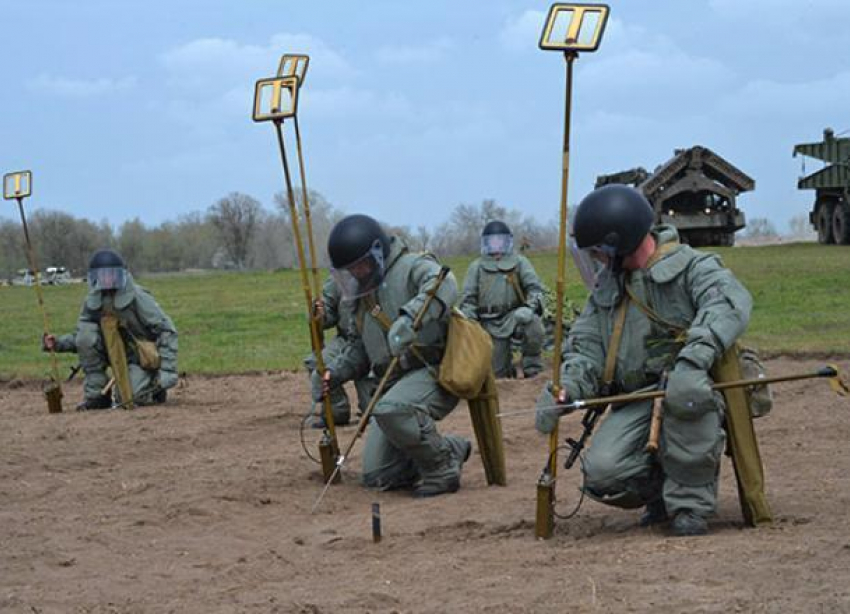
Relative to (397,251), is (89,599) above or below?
below

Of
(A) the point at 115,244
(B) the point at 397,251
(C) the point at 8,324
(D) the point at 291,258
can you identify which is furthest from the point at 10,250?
(B) the point at 397,251

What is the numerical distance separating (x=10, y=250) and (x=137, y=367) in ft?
146

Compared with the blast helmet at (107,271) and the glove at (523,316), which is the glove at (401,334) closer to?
the blast helmet at (107,271)

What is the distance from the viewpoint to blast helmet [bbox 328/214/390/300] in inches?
332

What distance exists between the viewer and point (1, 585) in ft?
20.8

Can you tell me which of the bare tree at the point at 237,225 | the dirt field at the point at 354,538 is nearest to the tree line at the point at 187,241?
the bare tree at the point at 237,225

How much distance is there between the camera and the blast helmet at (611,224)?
6.64 meters

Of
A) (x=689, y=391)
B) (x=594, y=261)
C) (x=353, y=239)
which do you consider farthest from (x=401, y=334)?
(x=689, y=391)

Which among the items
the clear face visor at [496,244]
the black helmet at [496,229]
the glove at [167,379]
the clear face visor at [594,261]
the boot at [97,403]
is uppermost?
the black helmet at [496,229]

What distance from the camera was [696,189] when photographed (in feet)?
109

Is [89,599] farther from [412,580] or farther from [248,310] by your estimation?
[248,310]

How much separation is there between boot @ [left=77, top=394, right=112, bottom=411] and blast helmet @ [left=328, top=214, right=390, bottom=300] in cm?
582

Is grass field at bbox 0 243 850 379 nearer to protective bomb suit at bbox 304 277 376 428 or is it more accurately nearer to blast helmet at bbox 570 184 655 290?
protective bomb suit at bbox 304 277 376 428

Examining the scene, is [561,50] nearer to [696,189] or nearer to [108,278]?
[108,278]
